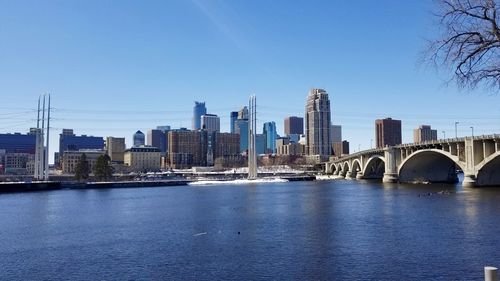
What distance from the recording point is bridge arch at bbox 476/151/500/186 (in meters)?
102

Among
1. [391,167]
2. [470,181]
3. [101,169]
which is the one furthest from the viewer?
[101,169]

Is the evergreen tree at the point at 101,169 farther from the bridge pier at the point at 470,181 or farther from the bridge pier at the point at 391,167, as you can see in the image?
the bridge pier at the point at 470,181

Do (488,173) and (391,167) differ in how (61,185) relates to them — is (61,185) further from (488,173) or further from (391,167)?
(488,173)

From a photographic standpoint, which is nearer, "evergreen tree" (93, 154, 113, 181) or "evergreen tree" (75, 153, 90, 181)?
"evergreen tree" (75, 153, 90, 181)

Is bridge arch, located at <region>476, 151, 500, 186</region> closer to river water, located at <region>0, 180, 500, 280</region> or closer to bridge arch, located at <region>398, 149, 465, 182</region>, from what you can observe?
bridge arch, located at <region>398, 149, 465, 182</region>

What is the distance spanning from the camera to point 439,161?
140875 millimetres

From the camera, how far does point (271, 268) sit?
28812 mm

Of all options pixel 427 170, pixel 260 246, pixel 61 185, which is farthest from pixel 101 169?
pixel 260 246

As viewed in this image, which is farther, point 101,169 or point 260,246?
point 101,169

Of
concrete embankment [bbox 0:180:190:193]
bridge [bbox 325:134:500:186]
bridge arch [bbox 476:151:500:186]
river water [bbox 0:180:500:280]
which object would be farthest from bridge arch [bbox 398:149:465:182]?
river water [bbox 0:180:500:280]

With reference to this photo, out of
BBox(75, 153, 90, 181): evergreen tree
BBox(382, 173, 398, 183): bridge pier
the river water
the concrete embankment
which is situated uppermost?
BBox(75, 153, 90, 181): evergreen tree

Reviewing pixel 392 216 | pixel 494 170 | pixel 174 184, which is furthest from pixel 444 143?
pixel 174 184

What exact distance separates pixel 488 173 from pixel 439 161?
114ft

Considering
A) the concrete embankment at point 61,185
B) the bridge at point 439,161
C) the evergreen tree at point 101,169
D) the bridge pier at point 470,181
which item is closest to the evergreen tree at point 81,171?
the evergreen tree at point 101,169
